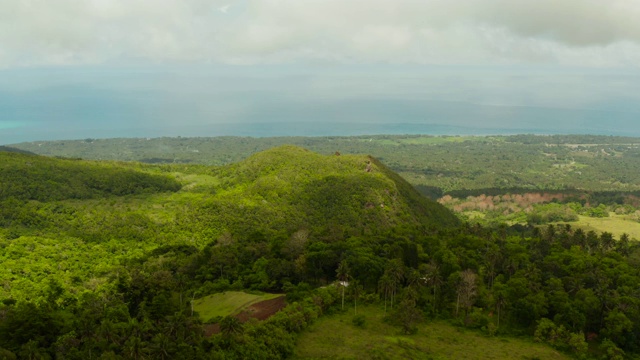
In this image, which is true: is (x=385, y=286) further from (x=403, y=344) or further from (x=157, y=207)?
(x=157, y=207)

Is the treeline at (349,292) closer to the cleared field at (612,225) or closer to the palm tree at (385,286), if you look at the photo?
the palm tree at (385,286)

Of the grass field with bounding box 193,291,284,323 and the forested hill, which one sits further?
the forested hill

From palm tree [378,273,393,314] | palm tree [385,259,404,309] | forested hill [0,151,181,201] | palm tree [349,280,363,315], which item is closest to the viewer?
palm tree [378,273,393,314]

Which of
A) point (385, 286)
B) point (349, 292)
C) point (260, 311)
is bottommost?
point (260, 311)

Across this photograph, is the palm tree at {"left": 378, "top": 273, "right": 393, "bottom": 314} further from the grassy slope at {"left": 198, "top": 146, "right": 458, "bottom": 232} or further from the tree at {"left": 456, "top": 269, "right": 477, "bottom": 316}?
the grassy slope at {"left": 198, "top": 146, "right": 458, "bottom": 232}

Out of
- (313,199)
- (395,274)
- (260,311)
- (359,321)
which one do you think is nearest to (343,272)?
(395,274)

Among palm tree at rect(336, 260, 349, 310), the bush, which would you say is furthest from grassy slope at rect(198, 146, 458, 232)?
the bush
